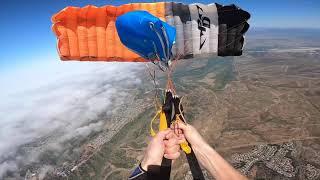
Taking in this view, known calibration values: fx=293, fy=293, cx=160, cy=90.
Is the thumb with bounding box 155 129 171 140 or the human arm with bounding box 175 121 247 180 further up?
the thumb with bounding box 155 129 171 140

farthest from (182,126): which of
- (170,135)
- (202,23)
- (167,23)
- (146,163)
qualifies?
(202,23)

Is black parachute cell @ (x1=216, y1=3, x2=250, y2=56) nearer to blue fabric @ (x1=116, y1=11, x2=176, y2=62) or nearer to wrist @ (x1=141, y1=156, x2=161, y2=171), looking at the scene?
blue fabric @ (x1=116, y1=11, x2=176, y2=62)

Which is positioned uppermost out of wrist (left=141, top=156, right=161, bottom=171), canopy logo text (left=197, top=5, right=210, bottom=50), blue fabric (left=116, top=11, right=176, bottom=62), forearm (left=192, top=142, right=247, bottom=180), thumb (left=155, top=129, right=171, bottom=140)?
canopy logo text (left=197, top=5, right=210, bottom=50)

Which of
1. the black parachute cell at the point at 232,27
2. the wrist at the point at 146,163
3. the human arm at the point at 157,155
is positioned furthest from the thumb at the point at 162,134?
the black parachute cell at the point at 232,27

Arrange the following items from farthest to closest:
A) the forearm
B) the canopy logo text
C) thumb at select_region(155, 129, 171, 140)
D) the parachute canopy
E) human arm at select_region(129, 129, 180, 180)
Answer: the canopy logo text < the parachute canopy < thumb at select_region(155, 129, 171, 140) < human arm at select_region(129, 129, 180, 180) < the forearm

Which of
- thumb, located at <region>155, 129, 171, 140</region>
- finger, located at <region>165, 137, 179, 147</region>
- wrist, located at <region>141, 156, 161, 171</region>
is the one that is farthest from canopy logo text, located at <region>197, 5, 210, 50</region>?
wrist, located at <region>141, 156, 161, 171</region>

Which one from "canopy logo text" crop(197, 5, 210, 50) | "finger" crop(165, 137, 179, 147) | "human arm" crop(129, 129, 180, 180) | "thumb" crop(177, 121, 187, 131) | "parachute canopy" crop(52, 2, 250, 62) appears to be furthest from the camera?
"canopy logo text" crop(197, 5, 210, 50)

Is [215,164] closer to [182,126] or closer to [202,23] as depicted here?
[182,126]
